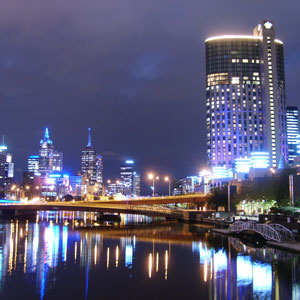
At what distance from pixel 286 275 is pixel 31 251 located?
109 feet

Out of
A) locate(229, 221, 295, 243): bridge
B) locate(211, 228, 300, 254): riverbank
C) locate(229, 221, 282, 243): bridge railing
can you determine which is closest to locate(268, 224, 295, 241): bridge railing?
locate(229, 221, 295, 243): bridge

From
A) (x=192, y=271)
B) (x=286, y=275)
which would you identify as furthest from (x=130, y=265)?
(x=286, y=275)

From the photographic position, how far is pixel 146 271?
133 feet

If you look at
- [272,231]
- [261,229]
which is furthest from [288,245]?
[261,229]

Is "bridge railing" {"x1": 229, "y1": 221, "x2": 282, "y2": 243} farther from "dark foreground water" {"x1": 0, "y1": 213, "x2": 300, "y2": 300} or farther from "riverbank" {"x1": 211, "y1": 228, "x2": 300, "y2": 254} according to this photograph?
"dark foreground water" {"x1": 0, "y1": 213, "x2": 300, "y2": 300}

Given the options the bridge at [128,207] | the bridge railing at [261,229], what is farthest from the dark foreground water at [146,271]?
the bridge at [128,207]

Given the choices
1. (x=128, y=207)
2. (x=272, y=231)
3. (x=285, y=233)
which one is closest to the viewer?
(x=272, y=231)

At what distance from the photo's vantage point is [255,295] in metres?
30.3

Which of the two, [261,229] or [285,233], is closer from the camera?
[285,233]

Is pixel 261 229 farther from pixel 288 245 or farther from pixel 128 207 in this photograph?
pixel 128 207

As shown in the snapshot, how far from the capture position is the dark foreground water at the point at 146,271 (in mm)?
31569

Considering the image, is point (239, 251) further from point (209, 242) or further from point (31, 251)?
point (31, 251)

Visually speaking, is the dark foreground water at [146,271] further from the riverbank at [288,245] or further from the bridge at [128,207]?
the bridge at [128,207]

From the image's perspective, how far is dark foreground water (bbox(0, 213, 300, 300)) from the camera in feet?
104
